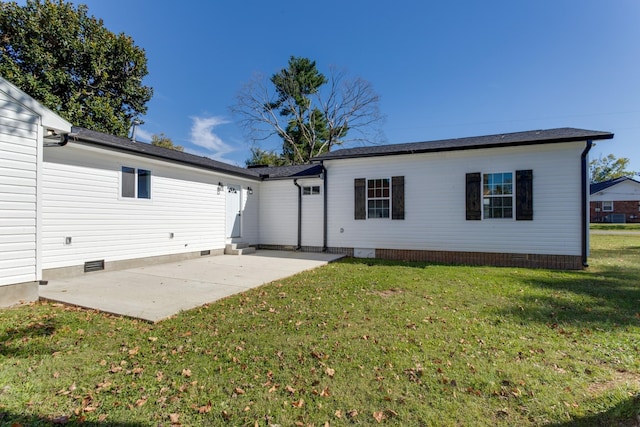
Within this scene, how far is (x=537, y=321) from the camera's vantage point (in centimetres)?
407

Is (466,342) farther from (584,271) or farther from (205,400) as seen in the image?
(584,271)

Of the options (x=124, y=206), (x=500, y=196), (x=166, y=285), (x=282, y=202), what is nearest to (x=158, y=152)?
(x=124, y=206)

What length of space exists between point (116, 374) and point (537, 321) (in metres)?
5.09

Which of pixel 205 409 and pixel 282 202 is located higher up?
pixel 282 202

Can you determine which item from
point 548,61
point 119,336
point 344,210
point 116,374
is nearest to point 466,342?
point 116,374

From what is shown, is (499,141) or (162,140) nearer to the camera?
(499,141)

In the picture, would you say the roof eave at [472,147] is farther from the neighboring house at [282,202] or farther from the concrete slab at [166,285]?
the concrete slab at [166,285]

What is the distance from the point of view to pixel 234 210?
1132 cm

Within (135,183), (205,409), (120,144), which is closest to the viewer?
(205,409)

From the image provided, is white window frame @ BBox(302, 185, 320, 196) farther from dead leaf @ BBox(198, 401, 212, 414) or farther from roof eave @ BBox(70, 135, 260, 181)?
dead leaf @ BBox(198, 401, 212, 414)

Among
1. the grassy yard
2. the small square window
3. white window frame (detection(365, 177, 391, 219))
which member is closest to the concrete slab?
the grassy yard

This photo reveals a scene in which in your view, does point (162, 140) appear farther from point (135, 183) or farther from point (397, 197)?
point (397, 197)

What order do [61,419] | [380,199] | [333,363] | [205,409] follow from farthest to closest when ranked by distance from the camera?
1. [380,199]
2. [333,363]
3. [205,409]
4. [61,419]

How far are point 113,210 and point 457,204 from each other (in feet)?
31.9
